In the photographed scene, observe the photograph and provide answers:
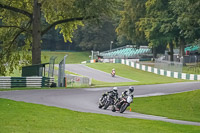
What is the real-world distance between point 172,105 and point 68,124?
13210mm

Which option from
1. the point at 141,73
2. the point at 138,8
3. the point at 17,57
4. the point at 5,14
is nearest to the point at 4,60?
the point at 17,57

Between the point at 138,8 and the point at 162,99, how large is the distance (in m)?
51.0

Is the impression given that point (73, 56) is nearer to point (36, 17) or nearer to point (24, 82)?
point (36, 17)

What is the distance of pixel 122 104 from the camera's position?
69.3ft

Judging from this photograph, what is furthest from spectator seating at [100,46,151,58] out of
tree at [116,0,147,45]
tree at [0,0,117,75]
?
tree at [0,0,117,75]

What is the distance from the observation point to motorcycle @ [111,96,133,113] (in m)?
20.7

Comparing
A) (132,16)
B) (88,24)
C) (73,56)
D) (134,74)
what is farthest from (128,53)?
(88,24)

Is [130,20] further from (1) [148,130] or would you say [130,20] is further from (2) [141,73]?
(1) [148,130]

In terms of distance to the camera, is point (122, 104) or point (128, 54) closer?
point (122, 104)

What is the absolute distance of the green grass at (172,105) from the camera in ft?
77.5

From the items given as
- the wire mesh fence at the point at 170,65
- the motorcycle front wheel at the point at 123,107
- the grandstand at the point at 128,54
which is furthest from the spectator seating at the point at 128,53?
the motorcycle front wheel at the point at 123,107

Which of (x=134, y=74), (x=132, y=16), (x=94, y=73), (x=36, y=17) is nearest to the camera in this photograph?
(x=36, y=17)

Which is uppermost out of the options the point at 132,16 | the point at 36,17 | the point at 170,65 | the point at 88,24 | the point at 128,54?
the point at 132,16

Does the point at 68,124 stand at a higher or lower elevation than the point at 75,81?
lower
